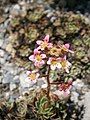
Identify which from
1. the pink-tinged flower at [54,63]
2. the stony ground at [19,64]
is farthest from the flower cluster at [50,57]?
the stony ground at [19,64]

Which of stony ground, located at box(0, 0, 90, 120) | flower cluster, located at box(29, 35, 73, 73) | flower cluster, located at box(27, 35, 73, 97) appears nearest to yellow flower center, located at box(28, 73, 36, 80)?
flower cluster, located at box(27, 35, 73, 97)

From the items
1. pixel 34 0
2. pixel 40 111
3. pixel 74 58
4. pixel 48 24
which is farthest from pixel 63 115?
pixel 34 0

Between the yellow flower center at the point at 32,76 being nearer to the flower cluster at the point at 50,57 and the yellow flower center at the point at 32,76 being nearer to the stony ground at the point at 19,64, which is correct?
the flower cluster at the point at 50,57

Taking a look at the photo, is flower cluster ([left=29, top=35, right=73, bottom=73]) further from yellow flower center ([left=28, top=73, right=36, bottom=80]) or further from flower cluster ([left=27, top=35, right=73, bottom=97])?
yellow flower center ([left=28, top=73, right=36, bottom=80])

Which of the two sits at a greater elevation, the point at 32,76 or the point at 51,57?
the point at 51,57

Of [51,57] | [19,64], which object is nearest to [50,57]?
[51,57]

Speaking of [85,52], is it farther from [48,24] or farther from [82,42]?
[48,24]

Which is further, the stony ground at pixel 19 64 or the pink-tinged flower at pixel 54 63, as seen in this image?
the stony ground at pixel 19 64

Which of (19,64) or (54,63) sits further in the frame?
(19,64)

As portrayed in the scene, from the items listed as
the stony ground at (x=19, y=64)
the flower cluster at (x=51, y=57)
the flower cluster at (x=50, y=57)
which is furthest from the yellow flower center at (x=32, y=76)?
the stony ground at (x=19, y=64)

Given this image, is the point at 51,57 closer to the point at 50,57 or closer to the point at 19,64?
the point at 50,57

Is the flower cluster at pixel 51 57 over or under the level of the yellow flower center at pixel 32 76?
over
